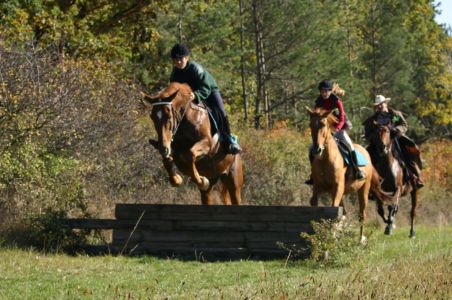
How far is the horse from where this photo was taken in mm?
20344

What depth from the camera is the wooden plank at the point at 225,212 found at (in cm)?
1467

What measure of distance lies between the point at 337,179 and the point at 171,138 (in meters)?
4.21

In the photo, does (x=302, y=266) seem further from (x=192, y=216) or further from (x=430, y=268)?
(x=430, y=268)

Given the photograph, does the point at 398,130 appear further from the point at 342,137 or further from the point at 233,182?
the point at 233,182

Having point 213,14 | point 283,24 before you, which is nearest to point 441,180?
point 283,24

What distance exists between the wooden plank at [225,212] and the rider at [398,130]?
19.9 ft

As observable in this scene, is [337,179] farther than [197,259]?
Yes

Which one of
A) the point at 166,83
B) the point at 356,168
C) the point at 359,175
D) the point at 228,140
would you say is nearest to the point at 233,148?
the point at 228,140

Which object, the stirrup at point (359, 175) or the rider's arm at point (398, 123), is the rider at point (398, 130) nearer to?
the rider's arm at point (398, 123)

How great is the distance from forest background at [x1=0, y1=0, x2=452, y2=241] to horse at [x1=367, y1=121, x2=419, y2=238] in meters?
5.46

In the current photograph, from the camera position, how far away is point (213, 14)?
116ft

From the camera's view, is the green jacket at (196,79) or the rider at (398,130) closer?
the green jacket at (196,79)

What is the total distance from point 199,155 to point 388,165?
7686 mm

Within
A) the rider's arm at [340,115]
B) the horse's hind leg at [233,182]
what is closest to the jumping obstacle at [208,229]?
the horse's hind leg at [233,182]
